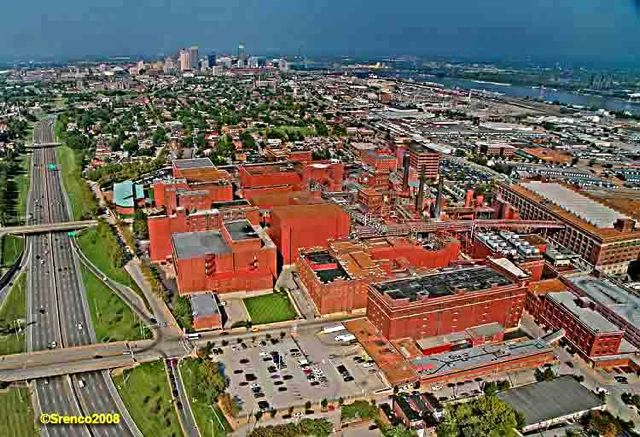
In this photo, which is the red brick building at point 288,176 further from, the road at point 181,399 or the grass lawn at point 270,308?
the road at point 181,399

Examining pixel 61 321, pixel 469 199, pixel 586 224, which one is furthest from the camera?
pixel 469 199

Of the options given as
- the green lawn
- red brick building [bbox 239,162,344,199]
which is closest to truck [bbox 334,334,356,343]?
red brick building [bbox 239,162,344,199]

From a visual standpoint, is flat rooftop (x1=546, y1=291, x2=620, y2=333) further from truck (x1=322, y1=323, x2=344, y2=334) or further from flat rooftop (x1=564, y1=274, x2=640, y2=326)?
truck (x1=322, y1=323, x2=344, y2=334)

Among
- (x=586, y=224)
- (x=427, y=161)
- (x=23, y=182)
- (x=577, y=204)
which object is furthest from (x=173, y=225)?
(x=427, y=161)

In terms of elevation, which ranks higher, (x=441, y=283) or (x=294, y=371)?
(x=441, y=283)

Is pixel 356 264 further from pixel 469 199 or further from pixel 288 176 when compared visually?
pixel 288 176


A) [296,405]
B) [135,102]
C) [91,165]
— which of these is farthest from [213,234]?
[135,102]
